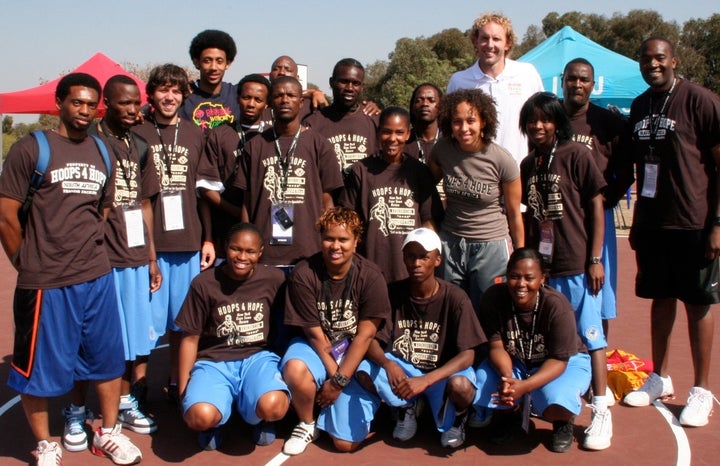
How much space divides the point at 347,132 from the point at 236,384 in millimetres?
2128

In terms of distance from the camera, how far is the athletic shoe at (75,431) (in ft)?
14.9

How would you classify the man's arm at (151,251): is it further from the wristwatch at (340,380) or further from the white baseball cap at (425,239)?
the white baseball cap at (425,239)

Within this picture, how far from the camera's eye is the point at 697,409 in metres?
4.97

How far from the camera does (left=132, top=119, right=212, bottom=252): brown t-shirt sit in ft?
16.7

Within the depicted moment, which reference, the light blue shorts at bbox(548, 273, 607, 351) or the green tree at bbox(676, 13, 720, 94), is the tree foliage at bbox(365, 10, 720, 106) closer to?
the green tree at bbox(676, 13, 720, 94)

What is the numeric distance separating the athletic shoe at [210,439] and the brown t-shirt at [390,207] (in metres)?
1.57

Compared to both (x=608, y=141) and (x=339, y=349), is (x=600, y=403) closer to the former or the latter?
(x=339, y=349)

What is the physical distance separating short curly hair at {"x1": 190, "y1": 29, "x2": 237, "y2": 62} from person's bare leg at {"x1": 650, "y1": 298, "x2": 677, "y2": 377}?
401cm

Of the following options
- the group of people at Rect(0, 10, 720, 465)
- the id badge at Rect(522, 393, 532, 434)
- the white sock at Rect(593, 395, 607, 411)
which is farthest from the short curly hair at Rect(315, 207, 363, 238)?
the white sock at Rect(593, 395, 607, 411)

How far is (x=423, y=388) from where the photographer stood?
4.52 metres

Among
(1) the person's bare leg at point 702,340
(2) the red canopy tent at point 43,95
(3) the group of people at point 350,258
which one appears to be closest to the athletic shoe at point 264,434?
(3) the group of people at point 350,258

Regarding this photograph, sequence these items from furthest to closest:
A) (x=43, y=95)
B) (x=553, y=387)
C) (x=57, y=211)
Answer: (x=43, y=95), (x=553, y=387), (x=57, y=211)

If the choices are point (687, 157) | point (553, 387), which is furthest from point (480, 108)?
point (553, 387)

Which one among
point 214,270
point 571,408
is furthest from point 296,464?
point 571,408
